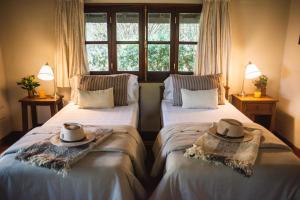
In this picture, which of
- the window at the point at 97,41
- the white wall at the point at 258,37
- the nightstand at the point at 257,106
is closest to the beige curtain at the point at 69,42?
the window at the point at 97,41

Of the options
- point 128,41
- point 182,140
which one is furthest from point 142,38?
point 182,140

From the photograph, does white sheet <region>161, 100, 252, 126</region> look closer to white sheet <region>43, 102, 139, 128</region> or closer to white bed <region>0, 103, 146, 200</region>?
white sheet <region>43, 102, 139, 128</region>

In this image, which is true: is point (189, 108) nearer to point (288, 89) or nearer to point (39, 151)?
point (288, 89)

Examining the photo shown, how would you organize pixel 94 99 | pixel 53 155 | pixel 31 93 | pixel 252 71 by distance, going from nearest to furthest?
pixel 53 155 → pixel 94 99 → pixel 252 71 → pixel 31 93

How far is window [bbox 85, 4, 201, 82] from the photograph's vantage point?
3.64 m

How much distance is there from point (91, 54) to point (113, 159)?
7.30 feet

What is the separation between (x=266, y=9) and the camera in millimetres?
3611

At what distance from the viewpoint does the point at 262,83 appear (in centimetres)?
365

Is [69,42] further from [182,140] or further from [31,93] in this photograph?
[182,140]

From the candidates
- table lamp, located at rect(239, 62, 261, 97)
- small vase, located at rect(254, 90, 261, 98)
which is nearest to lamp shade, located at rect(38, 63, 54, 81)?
table lamp, located at rect(239, 62, 261, 97)

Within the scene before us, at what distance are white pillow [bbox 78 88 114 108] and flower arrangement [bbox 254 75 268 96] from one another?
2056 millimetres

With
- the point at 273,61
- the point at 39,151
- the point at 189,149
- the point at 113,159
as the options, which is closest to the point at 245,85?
the point at 273,61

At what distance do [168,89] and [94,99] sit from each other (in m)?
1.01

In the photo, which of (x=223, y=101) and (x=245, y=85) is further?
(x=245, y=85)
